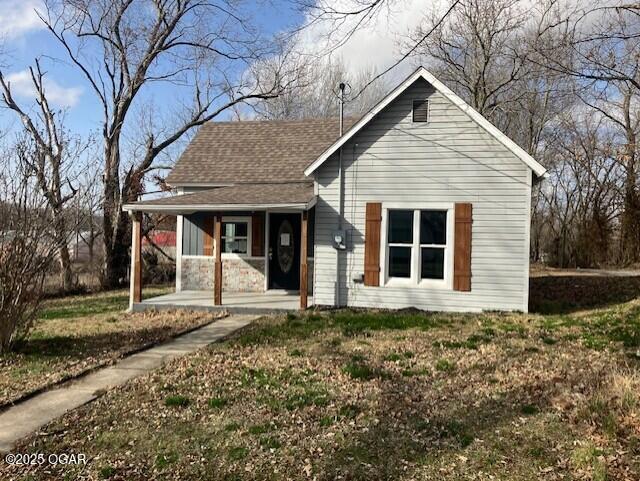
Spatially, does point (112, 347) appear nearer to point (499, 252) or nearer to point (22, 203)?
point (22, 203)

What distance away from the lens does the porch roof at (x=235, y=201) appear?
34.5ft

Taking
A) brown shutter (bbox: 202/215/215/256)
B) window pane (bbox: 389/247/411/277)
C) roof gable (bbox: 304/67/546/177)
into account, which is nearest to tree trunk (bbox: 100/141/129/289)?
A: brown shutter (bbox: 202/215/215/256)

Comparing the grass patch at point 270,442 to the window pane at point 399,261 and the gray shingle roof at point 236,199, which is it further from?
the window pane at point 399,261

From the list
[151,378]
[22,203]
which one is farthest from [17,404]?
[22,203]

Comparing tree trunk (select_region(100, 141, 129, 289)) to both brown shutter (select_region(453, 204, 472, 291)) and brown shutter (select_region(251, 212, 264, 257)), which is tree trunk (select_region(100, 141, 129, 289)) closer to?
brown shutter (select_region(251, 212, 264, 257))

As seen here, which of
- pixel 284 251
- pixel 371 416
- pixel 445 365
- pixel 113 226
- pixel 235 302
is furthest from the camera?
pixel 113 226

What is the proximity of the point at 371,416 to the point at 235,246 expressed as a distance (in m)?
9.09

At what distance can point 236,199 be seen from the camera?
11070 millimetres

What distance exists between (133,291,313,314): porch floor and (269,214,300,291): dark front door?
366 millimetres

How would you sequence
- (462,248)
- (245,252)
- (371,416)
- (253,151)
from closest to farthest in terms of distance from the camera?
(371,416), (462,248), (245,252), (253,151)

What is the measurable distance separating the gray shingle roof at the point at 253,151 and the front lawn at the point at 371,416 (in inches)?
276

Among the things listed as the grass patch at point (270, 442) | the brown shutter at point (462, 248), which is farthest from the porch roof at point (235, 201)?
the grass patch at point (270, 442)

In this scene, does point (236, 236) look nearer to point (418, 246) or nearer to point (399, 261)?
point (399, 261)

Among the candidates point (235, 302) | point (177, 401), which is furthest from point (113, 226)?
point (177, 401)
